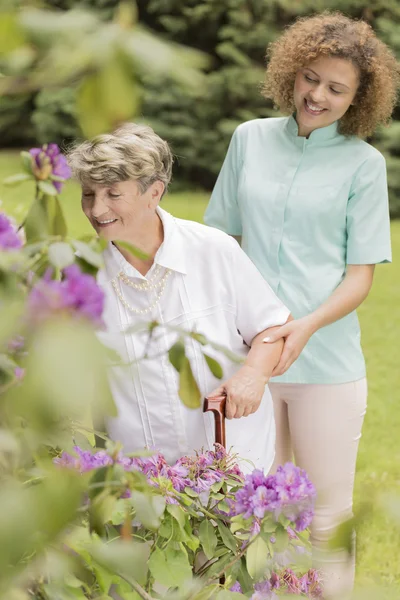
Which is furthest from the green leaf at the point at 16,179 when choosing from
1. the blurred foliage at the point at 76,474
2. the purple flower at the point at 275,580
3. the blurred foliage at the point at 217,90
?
the blurred foliage at the point at 217,90

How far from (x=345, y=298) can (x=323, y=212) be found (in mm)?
226

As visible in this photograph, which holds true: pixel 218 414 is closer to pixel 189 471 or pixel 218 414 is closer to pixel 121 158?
pixel 189 471

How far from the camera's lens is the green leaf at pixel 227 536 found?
152 centimetres

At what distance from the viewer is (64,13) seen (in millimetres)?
389

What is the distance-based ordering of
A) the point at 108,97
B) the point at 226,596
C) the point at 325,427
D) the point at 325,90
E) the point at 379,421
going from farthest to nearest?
the point at 379,421 < the point at 325,427 < the point at 325,90 < the point at 226,596 < the point at 108,97

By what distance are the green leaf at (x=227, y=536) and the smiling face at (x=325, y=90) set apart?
1.25m

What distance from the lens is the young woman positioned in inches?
98.4

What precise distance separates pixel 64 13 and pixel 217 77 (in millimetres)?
14354

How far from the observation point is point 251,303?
211 cm

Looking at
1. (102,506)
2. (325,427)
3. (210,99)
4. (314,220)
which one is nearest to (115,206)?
(314,220)

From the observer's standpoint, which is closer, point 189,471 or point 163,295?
point 189,471

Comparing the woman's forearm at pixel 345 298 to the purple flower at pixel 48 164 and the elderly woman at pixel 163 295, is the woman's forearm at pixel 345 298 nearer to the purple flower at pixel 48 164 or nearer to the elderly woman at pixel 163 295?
the elderly woman at pixel 163 295

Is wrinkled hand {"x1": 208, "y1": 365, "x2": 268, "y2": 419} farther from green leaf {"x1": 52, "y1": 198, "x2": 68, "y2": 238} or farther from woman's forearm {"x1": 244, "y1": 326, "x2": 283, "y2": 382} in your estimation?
green leaf {"x1": 52, "y1": 198, "x2": 68, "y2": 238}

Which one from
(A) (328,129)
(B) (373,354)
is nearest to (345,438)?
(A) (328,129)
